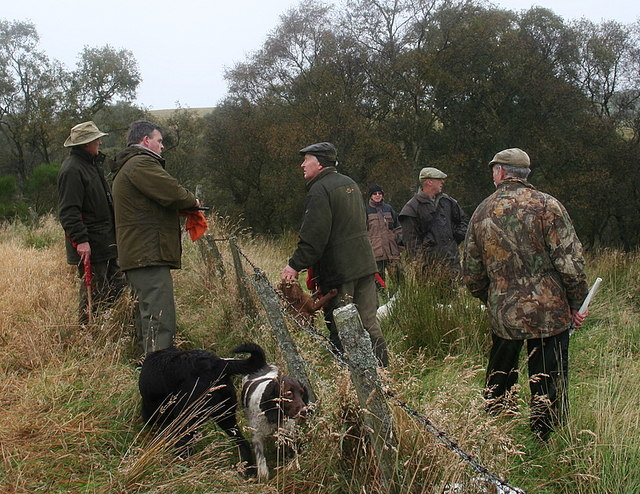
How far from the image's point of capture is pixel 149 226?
13.5 ft

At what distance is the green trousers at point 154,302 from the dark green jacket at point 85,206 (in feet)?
3.53

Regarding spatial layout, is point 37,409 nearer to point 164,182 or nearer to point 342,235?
point 164,182

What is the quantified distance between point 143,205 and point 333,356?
2.12m

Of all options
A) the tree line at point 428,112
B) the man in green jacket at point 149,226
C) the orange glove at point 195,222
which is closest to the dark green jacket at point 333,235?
the orange glove at point 195,222

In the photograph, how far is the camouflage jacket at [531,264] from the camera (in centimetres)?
326

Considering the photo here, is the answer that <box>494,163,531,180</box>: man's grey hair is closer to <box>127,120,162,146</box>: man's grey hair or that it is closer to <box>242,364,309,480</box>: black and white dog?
<box>242,364,309,480</box>: black and white dog

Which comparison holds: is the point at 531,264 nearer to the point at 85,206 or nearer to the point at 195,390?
the point at 195,390

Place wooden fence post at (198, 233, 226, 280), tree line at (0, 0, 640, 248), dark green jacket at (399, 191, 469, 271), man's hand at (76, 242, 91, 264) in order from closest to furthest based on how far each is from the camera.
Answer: man's hand at (76, 242, 91, 264) < wooden fence post at (198, 233, 226, 280) < dark green jacket at (399, 191, 469, 271) < tree line at (0, 0, 640, 248)

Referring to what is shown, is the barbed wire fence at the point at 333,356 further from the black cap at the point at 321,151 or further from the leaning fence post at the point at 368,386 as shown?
the black cap at the point at 321,151

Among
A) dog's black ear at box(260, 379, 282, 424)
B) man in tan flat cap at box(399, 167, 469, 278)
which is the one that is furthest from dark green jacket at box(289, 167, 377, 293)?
man in tan flat cap at box(399, 167, 469, 278)

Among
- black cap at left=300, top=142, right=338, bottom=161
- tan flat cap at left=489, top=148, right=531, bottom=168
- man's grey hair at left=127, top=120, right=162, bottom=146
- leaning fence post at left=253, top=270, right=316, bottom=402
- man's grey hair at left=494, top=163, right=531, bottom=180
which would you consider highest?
man's grey hair at left=127, top=120, right=162, bottom=146

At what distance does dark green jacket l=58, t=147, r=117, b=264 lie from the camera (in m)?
4.93

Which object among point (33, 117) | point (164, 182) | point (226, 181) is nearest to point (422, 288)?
point (164, 182)

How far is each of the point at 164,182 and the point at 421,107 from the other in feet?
93.4
